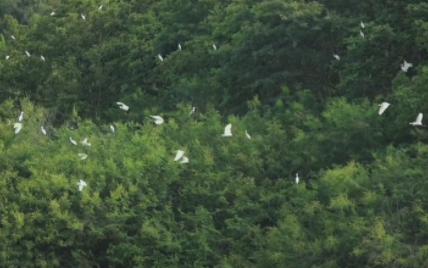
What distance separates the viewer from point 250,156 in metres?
11.2

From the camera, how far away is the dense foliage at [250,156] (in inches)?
372

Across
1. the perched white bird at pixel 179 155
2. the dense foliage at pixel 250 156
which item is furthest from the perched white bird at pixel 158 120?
the perched white bird at pixel 179 155

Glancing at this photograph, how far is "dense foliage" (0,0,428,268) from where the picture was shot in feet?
31.0

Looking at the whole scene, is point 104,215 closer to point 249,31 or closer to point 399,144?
point 399,144

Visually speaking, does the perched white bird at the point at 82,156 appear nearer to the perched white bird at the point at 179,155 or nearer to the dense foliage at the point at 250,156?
the dense foliage at the point at 250,156

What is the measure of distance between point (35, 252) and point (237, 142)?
9.69 feet

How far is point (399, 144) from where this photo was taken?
10.7m

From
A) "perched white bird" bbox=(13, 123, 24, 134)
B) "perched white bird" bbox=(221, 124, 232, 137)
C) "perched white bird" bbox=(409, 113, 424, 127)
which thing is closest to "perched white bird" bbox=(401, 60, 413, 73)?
"perched white bird" bbox=(409, 113, 424, 127)

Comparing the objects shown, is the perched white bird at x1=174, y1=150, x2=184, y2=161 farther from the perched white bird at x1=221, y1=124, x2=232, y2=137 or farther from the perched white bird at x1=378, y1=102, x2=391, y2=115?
the perched white bird at x1=378, y1=102, x2=391, y2=115

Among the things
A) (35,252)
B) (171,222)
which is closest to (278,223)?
(171,222)

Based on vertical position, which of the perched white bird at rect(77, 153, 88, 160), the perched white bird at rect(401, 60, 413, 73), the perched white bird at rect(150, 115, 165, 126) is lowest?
the perched white bird at rect(150, 115, 165, 126)

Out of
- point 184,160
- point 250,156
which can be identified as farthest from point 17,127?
point 250,156

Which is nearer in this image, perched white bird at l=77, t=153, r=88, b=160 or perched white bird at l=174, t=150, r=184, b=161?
perched white bird at l=174, t=150, r=184, b=161

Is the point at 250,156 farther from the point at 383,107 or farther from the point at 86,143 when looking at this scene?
the point at 86,143
